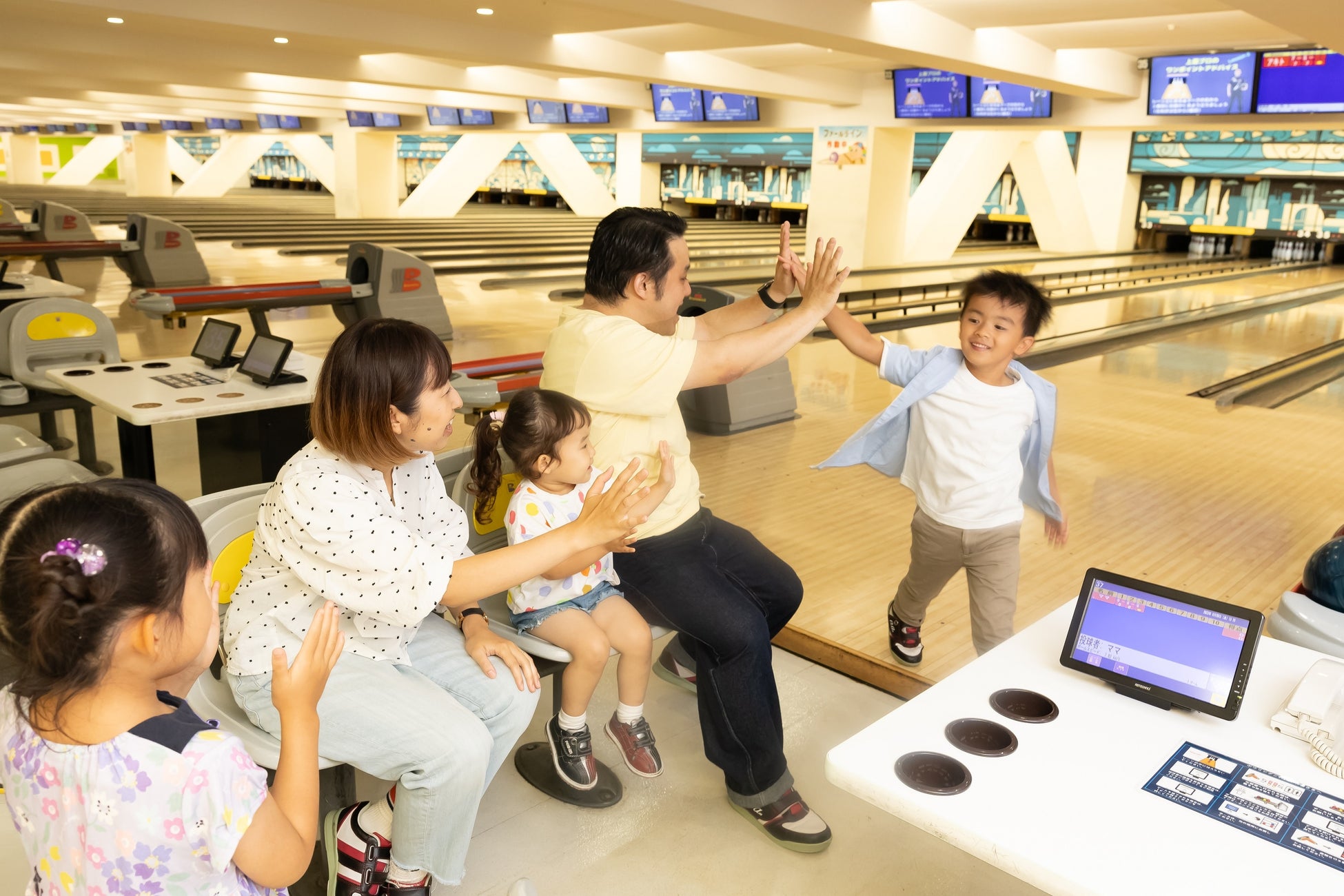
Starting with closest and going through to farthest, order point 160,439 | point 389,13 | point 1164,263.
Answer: point 160,439 → point 389,13 → point 1164,263

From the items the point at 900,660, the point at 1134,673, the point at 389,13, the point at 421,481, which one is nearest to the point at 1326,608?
the point at 1134,673

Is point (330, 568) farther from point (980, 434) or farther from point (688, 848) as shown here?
point (980, 434)

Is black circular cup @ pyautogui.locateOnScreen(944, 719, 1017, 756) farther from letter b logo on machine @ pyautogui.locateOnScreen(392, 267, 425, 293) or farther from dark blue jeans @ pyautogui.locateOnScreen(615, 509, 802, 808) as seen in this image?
letter b logo on machine @ pyautogui.locateOnScreen(392, 267, 425, 293)

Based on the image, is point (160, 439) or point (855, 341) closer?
point (855, 341)

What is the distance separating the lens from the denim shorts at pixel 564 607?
2.07 metres

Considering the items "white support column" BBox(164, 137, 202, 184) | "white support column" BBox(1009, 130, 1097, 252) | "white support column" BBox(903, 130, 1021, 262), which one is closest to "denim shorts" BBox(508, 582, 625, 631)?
"white support column" BBox(903, 130, 1021, 262)

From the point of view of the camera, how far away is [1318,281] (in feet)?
45.1

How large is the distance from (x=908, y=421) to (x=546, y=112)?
13.1 metres

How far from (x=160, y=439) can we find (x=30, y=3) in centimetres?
391

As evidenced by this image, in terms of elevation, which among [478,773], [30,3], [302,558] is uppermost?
[30,3]

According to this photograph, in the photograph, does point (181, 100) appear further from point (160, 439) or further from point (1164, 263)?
point (1164, 263)

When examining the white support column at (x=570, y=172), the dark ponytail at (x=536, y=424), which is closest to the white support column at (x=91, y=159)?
the white support column at (x=570, y=172)

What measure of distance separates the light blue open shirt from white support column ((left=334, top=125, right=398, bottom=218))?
17.1 meters

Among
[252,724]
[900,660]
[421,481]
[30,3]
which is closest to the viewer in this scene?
[252,724]
